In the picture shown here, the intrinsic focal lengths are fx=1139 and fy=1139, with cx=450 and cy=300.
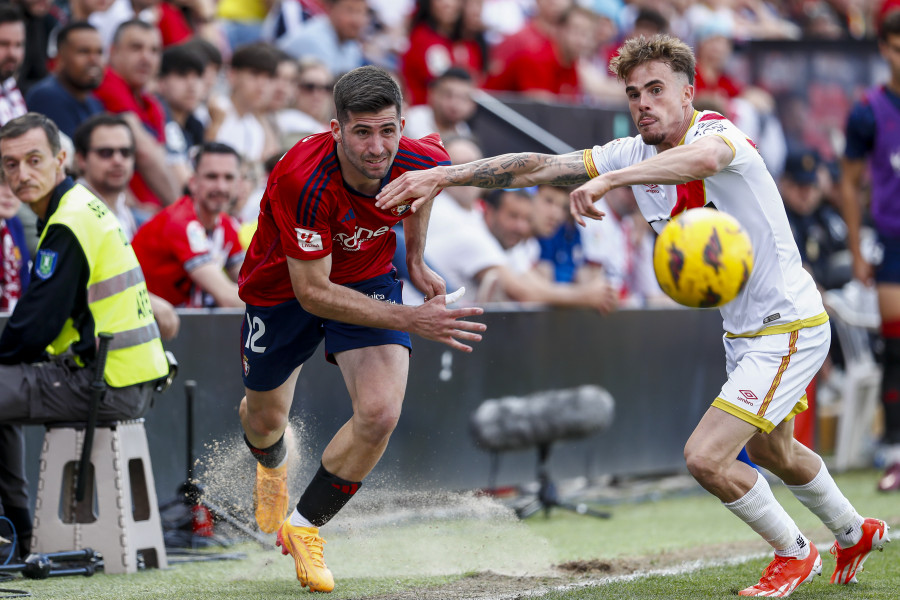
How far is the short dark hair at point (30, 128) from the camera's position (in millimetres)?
6348

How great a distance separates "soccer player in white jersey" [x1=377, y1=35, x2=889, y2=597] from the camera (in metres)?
5.24

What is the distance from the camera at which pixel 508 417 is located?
878 cm

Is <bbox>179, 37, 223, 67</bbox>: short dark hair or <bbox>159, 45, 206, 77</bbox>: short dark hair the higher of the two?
<bbox>179, 37, 223, 67</bbox>: short dark hair

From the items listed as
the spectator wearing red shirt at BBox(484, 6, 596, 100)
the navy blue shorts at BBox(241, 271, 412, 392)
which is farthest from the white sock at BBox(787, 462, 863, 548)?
the spectator wearing red shirt at BBox(484, 6, 596, 100)

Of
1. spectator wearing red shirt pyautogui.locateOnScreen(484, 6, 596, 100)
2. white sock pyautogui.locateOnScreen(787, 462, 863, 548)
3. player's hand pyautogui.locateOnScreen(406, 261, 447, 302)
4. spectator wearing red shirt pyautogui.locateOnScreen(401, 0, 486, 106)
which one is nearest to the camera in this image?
white sock pyautogui.locateOnScreen(787, 462, 863, 548)

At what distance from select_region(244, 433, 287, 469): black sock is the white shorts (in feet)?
8.20

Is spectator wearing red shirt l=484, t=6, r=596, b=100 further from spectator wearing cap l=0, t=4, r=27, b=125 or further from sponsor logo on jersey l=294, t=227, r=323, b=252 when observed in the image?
sponsor logo on jersey l=294, t=227, r=323, b=252

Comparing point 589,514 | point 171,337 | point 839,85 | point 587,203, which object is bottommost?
point 589,514

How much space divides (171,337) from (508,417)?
2.85m

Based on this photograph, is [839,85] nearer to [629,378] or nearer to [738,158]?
[629,378]

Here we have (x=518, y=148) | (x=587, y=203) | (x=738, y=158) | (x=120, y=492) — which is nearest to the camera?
(x=587, y=203)

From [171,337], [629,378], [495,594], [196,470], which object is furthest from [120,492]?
[629,378]

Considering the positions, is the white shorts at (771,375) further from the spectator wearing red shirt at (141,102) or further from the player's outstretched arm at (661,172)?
the spectator wearing red shirt at (141,102)

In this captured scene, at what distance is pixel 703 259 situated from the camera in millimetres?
4781
